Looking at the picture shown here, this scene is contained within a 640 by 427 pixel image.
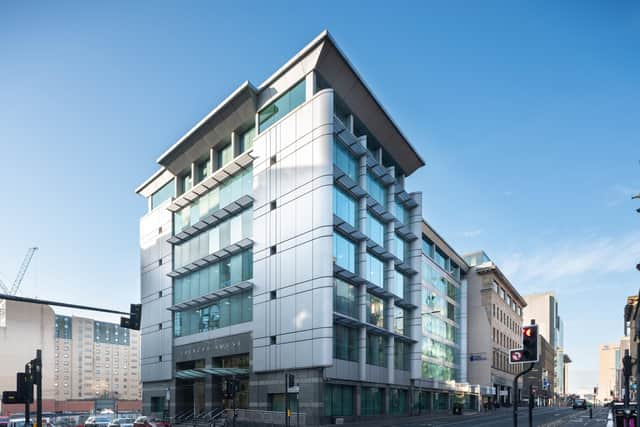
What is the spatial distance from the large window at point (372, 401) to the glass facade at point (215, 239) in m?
16.7

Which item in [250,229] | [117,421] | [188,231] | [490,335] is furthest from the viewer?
[490,335]

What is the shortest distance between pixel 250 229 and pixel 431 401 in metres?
30.8

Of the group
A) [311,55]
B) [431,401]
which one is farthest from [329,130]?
[431,401]

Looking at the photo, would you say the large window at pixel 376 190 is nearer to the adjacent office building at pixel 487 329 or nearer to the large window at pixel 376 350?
the large window at pixel 376 350

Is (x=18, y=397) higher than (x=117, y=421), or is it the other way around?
(x=18, y=397)

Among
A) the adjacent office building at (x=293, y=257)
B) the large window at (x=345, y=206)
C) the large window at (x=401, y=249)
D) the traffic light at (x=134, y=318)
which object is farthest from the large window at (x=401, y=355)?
the traffic light at (x=134, y=318)

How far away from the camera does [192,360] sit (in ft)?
183

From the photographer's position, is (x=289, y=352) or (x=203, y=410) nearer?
(x=289, y=352)

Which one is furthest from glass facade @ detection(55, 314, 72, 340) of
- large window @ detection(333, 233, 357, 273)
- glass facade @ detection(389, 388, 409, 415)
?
large window @ detection(333, 233, 357, 273)

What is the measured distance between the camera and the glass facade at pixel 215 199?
166 ft

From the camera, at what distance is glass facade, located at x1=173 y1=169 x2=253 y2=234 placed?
50594 millimetres

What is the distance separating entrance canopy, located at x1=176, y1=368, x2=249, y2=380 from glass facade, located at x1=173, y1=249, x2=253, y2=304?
734cm

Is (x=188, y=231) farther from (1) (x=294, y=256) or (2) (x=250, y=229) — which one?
(1) (x=294, y=256)

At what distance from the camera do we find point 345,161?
46.4 metres
